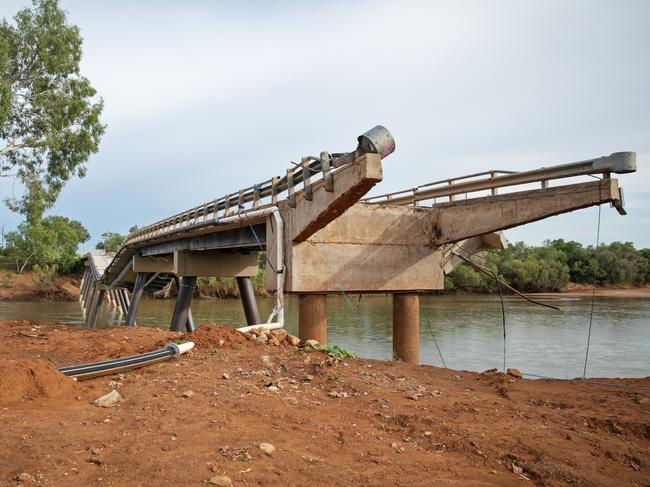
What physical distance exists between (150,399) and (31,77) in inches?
1001

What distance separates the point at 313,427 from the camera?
5.09 metres

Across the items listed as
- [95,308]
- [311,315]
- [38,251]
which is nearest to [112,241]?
[38,251]

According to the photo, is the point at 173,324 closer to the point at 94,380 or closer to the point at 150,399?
the point at 94,380

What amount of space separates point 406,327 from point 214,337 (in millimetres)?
6377

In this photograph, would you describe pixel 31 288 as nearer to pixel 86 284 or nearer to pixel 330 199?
pixel 86 284

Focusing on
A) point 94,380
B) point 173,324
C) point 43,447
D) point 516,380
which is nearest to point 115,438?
point 43,447

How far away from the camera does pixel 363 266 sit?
12586 mm

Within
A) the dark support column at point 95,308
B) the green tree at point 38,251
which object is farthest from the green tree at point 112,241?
the dark support column at point 95,308

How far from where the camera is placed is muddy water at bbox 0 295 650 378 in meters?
21.3

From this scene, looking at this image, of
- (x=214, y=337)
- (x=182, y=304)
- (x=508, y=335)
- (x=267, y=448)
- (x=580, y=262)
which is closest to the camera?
(x=267, y=448)

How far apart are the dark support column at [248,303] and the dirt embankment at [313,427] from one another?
37.8 feet

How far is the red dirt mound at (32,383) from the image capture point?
5570mm

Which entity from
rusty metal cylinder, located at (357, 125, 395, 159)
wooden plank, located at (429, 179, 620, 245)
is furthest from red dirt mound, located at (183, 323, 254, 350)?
wooden plank, located at (429, 179, 620, 245)

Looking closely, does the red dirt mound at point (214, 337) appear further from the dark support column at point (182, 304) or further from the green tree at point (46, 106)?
the green tree at point (46, 106)
